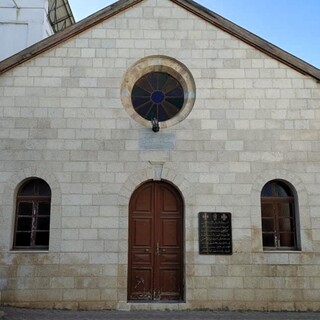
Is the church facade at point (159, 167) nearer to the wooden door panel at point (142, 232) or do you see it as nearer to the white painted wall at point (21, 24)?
the wooden door panel at point (142, 232)

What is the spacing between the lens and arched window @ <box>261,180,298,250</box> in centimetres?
873

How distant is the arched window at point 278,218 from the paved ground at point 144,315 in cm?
144

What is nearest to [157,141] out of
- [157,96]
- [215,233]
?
[157,96]

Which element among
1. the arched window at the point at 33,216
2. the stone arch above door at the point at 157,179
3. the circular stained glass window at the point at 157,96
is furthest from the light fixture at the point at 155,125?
the arched window at the point at 33,216

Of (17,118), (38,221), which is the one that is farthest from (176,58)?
(38,221)

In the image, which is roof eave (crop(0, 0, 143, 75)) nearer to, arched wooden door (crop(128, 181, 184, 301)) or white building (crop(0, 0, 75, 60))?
arched wooden door (crop(128, 181, 184, 301))

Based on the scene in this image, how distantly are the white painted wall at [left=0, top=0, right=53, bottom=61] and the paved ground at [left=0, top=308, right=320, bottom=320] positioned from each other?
31.6ft

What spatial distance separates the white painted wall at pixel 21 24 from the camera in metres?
14.1

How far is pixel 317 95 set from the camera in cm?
911

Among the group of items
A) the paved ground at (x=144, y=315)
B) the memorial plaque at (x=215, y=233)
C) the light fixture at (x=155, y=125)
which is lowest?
the paved ground at (x=144, y=315)

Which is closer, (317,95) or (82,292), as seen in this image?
(82,292)

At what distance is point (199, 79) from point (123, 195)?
3166 mm

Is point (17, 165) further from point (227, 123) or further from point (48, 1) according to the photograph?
point (48, 1)

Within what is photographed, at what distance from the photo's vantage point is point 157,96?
9312 mm
